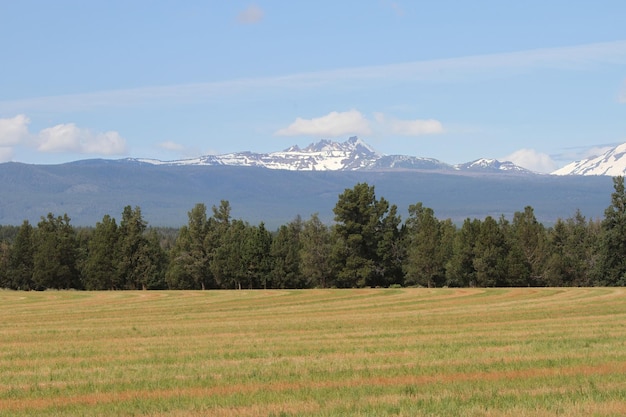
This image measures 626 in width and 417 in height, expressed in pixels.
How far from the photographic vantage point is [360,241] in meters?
98.1

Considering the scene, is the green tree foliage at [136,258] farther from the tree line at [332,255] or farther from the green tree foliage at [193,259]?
the green tree foliage at [193,259]

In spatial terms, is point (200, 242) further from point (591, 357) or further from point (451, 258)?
point (591, 357)

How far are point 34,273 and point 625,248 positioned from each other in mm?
69421

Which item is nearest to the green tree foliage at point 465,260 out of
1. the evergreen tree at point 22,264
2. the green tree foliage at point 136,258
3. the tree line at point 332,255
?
the tree line at point 332,255

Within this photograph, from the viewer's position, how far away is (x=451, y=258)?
338ft

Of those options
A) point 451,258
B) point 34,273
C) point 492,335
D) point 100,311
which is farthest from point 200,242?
point 492,335

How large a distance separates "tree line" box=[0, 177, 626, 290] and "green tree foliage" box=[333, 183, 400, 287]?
0.41 ft

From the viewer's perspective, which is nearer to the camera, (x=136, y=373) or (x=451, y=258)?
(x=136, y=373)

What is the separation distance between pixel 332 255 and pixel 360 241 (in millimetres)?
3669

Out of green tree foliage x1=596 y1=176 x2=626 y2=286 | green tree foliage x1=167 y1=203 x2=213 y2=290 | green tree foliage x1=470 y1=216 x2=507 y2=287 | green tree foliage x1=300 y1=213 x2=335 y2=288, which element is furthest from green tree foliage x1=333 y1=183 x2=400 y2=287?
green tree foliage x1=596 y1=176 x2=626 y2=286

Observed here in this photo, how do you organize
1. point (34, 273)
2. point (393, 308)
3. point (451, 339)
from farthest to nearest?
point (34, 273) → point (393, 308) → point (451, 339)

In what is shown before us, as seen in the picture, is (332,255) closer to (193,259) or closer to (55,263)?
(193,259)

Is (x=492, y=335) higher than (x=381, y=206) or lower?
lower

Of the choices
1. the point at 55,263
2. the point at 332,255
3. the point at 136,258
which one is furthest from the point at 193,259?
the point at 332,255
